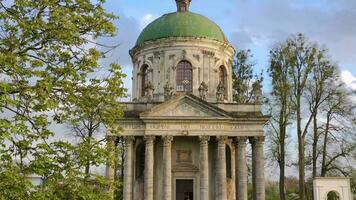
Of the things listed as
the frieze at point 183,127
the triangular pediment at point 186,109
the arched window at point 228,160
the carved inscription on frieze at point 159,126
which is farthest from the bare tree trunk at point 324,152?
the carved inscription on frieze at point 159,126

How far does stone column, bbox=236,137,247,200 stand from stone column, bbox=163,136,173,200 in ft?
13.4

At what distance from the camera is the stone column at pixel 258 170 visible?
2933 cm

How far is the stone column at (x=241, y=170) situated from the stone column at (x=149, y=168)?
5.19 metres

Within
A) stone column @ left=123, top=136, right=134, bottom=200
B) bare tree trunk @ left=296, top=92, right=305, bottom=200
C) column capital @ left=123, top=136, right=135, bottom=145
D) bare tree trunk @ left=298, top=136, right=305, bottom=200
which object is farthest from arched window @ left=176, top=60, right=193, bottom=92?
bare tree trunk @ left=298, top=136, right=305, bottom=200

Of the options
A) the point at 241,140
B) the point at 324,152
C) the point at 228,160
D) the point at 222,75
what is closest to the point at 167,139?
the point at 241,140

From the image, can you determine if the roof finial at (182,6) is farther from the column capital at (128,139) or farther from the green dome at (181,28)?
the column capital at (128,139)

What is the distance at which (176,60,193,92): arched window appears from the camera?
34188mm

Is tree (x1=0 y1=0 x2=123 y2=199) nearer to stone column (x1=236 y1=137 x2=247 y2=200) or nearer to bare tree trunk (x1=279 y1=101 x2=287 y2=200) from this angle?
stone column (x1=236 y1=137 x2=247 y2=200)

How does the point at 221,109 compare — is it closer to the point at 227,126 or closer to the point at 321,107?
the point at 227,126

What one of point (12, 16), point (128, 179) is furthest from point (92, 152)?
point (128, 179)

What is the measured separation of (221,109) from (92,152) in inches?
711

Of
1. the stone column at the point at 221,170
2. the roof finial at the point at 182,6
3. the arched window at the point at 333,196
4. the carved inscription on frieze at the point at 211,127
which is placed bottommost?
the arched window at the point at 333,196

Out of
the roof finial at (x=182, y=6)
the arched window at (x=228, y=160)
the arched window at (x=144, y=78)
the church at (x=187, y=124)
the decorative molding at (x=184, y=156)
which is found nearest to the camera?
the church at (x=187, y=124)

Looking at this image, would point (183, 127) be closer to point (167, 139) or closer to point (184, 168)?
point (167, 139)
